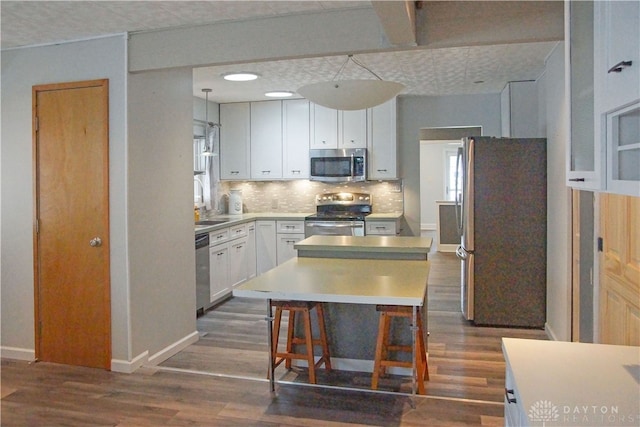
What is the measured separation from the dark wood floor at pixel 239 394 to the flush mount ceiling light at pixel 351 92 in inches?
74.1

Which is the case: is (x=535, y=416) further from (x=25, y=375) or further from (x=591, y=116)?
(x=25, y=375)

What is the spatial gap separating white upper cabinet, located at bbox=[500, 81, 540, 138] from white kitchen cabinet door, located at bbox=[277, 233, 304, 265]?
2.81 m

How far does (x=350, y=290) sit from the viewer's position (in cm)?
274

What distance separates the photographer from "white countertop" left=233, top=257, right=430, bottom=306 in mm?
2625

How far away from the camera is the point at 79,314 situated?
12.2ft

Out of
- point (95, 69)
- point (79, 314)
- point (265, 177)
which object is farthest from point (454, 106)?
point (79, 314)

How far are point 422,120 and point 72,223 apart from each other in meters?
4.28

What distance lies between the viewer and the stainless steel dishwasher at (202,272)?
5.00 m

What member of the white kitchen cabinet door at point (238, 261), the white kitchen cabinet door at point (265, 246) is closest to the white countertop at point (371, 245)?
the white kitchen cabinet door at point (238, 261)

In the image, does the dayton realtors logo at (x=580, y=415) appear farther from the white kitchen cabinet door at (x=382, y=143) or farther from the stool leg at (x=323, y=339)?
the white kitchen cabinet door at (x=382, y=143)

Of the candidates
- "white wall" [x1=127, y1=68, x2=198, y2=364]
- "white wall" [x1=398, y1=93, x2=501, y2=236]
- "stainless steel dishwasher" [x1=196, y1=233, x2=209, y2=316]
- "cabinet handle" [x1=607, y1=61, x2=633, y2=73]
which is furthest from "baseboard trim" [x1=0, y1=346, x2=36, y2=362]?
"white wall" [x1=398, y1=93, x2=501, y2=236]

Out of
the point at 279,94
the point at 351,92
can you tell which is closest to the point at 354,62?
the point at 351,92

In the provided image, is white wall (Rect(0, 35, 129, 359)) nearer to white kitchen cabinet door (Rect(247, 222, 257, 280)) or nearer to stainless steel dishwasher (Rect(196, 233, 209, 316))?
stainless steel dishwasher (Rect(196, 233, 209, 316))

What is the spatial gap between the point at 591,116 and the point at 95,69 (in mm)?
3264
